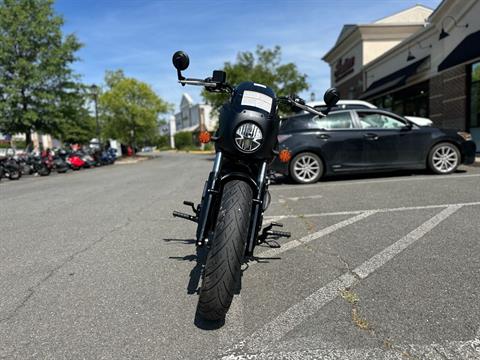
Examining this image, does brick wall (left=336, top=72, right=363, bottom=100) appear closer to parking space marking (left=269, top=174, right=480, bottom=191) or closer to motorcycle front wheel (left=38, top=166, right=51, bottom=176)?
parking space marking (left=269, top=174, right=480, bottom=191)

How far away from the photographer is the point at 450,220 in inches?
189

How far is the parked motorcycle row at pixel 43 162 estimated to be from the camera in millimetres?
16391

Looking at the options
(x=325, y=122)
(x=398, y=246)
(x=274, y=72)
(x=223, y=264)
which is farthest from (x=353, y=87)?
(x=223, y=264)

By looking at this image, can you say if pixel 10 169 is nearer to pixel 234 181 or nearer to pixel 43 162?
pixel 43 162

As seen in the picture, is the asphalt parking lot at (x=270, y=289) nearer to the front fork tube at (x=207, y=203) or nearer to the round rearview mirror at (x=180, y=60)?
the front fork tube at (x=207, y=203)

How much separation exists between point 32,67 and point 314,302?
24.1 meters

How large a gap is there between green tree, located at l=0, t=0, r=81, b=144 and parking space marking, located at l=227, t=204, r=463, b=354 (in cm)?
2280

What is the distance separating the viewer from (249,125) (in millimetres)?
2963

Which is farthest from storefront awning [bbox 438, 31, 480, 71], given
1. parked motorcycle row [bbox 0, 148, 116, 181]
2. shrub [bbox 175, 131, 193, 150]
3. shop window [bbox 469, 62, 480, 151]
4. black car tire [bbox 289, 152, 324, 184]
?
shrub [bbox 175, 131, 193, 150]

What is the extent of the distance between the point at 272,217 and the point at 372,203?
5.59 ft

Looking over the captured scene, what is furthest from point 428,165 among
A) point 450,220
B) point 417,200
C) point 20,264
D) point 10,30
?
point 10,30

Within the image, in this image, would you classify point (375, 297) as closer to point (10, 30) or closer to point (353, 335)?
point (353, 335)

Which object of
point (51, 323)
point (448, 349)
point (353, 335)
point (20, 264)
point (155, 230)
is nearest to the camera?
point (448, 349)

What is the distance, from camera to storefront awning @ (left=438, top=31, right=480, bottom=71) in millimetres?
12930
